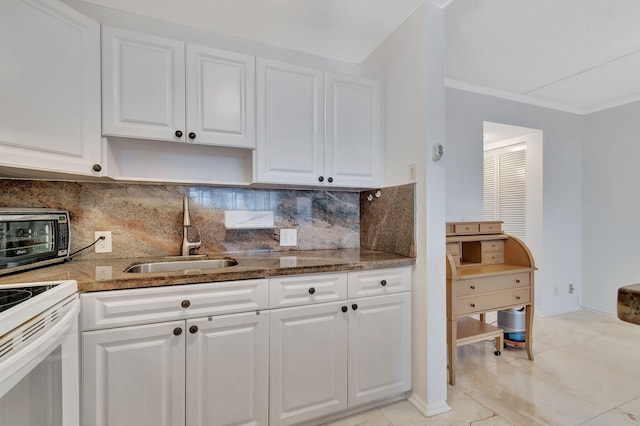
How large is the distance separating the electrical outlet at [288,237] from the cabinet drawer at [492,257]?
1.65 meters

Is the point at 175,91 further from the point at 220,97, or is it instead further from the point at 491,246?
the point at 491,246

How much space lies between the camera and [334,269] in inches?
62.1

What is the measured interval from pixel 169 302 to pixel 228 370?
0.43m

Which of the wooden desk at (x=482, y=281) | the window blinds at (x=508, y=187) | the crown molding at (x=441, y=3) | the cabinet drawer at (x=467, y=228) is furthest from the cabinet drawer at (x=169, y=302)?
the window blinds at (x=508, y=187)

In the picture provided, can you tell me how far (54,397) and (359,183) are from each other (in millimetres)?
1761

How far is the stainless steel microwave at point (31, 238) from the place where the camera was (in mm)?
1228

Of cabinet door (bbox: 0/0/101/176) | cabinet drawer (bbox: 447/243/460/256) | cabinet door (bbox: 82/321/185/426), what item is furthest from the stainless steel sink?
cabinet drawer (bbox: 447/243/460/256)

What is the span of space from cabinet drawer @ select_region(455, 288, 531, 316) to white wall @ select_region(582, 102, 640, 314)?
6.04 feet

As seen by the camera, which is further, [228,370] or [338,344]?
[338,344]

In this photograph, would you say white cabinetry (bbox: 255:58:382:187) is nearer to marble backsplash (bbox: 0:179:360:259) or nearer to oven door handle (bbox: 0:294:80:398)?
marble backsplash (bbox: 0:179:360:259)

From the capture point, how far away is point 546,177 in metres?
3.33

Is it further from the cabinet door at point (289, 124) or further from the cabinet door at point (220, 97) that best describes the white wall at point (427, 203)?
the cabinet door at point (220, 97)

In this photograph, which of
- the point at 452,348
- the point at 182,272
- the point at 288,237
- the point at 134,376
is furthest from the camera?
the point at 288,237

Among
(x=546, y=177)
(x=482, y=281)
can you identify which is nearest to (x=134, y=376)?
(x=482, y=281)
